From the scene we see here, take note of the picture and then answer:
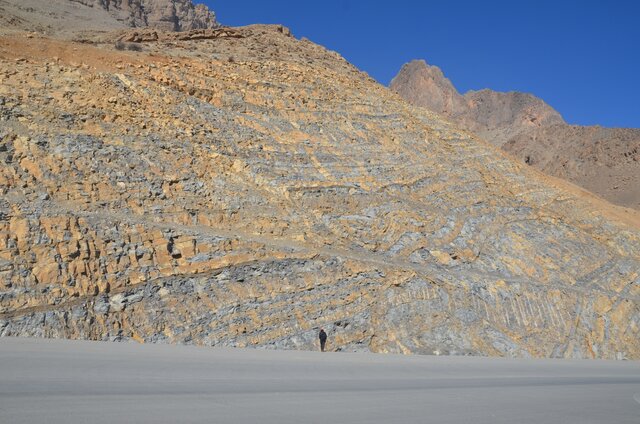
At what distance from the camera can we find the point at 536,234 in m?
22.2

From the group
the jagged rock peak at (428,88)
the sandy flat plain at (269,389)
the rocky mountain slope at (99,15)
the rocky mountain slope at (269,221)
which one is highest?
the jagged rock peak at (428,88)

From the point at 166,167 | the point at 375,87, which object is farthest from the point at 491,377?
the point at 375,87

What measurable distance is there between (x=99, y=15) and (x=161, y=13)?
13.5 metres

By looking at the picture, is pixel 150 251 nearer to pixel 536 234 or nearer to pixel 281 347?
pixel 281 347

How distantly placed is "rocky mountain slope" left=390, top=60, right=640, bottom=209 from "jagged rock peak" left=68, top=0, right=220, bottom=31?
40.5m

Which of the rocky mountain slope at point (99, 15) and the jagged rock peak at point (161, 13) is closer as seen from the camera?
the rocky mountain slope at point (99, 15)

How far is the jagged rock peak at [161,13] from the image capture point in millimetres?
54031

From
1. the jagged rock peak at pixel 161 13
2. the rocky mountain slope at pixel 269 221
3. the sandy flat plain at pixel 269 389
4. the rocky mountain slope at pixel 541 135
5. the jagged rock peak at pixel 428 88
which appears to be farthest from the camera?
the jagged rock peak at pixel 428 88

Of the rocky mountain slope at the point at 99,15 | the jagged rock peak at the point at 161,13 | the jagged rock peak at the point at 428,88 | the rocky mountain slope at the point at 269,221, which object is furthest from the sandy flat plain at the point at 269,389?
the jagged rock peak at the point at 428,88

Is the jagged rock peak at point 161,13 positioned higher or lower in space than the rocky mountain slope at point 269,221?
higher

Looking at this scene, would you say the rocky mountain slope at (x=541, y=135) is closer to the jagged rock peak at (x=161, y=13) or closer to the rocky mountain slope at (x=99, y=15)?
the jagged rock peak at (x=161, y=13)

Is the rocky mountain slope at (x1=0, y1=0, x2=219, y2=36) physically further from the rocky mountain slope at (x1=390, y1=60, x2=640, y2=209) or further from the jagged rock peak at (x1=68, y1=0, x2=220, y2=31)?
the rocky mountain slope at (x1=390, y1=60, x2=640, y2=209)

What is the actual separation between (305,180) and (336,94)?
22.5ft

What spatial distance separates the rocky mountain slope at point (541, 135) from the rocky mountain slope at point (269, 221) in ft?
144
